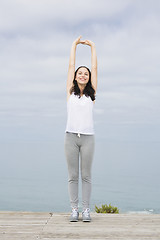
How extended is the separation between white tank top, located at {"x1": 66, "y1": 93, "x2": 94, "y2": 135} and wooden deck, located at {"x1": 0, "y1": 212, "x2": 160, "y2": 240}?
1130mm

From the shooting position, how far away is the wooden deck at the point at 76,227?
12.0 ft

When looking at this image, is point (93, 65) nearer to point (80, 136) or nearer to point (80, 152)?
point (80, 136)

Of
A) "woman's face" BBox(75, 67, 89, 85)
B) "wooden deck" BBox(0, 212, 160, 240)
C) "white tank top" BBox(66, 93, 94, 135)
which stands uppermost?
"woman's face" BBox(75, 67, 89, 85)

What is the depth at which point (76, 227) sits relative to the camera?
3.95m

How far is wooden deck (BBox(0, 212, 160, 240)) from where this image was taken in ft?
12.0

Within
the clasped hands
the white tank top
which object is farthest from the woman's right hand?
the white tank top

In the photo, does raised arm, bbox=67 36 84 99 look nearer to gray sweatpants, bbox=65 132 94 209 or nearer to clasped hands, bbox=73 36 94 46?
clasped hands, bbox=73 36 94 46

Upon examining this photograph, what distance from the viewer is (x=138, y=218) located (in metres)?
4.43

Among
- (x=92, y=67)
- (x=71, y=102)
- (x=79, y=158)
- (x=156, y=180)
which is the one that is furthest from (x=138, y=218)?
(x=156, y=180)

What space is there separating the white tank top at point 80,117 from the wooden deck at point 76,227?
113 cm

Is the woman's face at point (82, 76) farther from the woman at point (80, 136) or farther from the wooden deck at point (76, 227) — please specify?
the wooden deck at point (76, 227)

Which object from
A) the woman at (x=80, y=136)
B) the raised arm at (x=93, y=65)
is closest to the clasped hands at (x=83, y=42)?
the raised arm at (x=93, y=65)

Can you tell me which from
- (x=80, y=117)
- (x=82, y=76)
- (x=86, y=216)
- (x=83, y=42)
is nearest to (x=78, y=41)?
(x=83, y=42)

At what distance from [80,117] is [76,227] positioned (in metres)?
1.29
